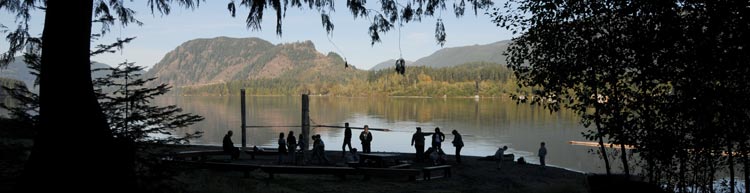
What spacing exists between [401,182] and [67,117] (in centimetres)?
910

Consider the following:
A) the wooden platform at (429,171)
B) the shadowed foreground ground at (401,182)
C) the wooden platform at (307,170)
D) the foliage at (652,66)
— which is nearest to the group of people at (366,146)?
the shadowed foreground ground at (401,182)

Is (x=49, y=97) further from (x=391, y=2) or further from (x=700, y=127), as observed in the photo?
(x=700, y=127)

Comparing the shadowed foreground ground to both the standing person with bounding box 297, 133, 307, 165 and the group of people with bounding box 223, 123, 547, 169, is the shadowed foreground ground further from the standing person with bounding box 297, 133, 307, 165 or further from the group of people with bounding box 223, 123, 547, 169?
the standing person with bounding box 297, 133, 307, 165

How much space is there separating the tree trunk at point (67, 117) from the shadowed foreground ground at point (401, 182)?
2.82 m

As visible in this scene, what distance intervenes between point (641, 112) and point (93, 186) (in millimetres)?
7375

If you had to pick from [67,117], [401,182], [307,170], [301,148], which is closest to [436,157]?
[401,182]

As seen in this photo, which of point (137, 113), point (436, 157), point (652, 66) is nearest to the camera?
point (652, 66)

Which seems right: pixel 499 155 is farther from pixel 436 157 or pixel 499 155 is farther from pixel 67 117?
pixel 67 117

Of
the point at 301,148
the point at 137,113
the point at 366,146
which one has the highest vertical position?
the point at 137,113

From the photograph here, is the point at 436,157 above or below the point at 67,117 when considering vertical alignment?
below

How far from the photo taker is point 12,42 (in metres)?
8.93

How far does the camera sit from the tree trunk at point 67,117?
6.56 m

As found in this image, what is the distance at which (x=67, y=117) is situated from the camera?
666cm

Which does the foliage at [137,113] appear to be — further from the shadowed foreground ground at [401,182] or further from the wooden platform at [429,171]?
the wooden platform at [429,171]
